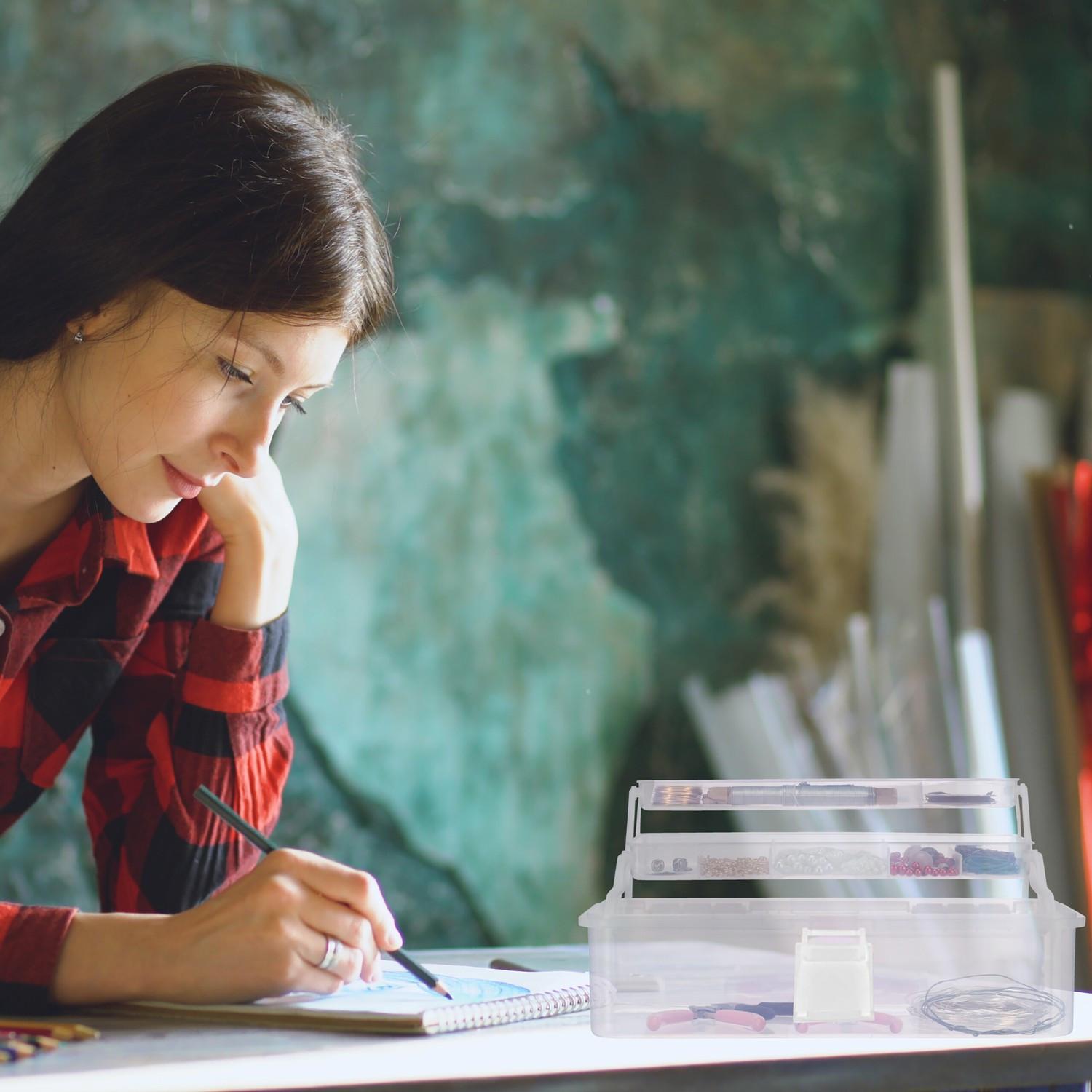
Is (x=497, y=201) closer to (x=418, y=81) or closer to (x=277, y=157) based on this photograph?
(x=418, y=81)

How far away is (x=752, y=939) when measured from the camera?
2.39 ft

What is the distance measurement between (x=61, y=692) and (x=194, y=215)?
42 centimetres

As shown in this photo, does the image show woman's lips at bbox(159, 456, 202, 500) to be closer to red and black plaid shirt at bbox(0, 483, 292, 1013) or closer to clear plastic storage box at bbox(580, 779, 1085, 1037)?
red and black plaid shirt at bbox(0, 483, 292, 1013)

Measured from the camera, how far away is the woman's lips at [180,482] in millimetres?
958

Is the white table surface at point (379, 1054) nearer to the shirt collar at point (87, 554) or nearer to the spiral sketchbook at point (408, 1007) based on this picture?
the spiral sketchbook at point (408, 1007)

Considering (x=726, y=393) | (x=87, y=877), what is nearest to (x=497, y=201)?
(x=726, y=393)

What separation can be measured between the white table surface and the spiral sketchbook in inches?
0.4

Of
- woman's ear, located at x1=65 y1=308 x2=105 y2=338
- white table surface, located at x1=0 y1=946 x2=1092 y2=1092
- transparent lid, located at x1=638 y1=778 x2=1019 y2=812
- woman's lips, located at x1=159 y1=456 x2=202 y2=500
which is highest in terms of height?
woman's ear, located at x1=65 y1=308 x2=105 y2=338

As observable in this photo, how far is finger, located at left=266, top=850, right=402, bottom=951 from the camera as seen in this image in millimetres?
812

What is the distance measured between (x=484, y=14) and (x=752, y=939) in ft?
5.87

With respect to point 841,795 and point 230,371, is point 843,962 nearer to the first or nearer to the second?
point 841,795

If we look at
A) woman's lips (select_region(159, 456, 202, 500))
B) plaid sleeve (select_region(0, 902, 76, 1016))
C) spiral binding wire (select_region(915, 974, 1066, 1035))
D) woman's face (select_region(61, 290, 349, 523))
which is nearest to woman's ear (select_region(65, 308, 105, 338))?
woman's face (select_region(61, 290, 349, 523))

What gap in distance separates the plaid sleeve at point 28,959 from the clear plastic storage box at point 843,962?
1.14ft

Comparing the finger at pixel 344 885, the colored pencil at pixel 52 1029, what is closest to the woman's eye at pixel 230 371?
the finger at pixel 344 885
